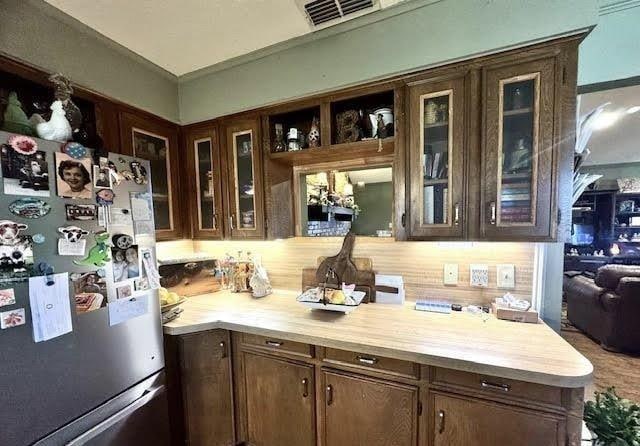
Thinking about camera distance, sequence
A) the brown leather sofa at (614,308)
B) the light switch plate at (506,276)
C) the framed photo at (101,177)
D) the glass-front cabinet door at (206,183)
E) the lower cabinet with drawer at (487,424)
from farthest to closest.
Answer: the brown leather sofa at (614,308), the glass-front cabinet door at (206,183), the light switch plate at (506,276), the framed photo at (101,177), the lower cabinet with drawer at (487,424)

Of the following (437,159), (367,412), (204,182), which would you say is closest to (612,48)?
(437,159)

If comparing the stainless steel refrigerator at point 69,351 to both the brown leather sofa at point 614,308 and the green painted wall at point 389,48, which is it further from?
the brown leather sofa at point 614,308

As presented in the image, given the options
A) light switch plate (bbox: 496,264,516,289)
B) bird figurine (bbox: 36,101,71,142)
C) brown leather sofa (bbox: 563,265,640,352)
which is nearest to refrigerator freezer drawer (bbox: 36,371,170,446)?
bird figurine (bbox: 36,101,71,142)

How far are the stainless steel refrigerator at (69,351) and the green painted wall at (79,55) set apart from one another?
62 cm

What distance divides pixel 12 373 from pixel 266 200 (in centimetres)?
131

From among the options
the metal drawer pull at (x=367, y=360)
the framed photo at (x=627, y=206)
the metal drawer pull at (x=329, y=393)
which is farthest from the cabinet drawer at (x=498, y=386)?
the framed photo at (x=627, y=206)

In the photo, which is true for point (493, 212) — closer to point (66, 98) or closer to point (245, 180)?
point (245, 180)

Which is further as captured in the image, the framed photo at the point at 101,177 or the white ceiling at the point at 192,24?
the white ceiling at the point at 192,24

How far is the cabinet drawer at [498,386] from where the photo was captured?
3.21ft

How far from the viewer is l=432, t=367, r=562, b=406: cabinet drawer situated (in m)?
0.98

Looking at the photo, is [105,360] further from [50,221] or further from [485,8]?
[485,8]

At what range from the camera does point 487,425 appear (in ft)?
3.46

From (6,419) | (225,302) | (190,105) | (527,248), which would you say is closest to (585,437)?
(527,248)

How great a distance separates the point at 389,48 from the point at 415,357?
1511 mm
